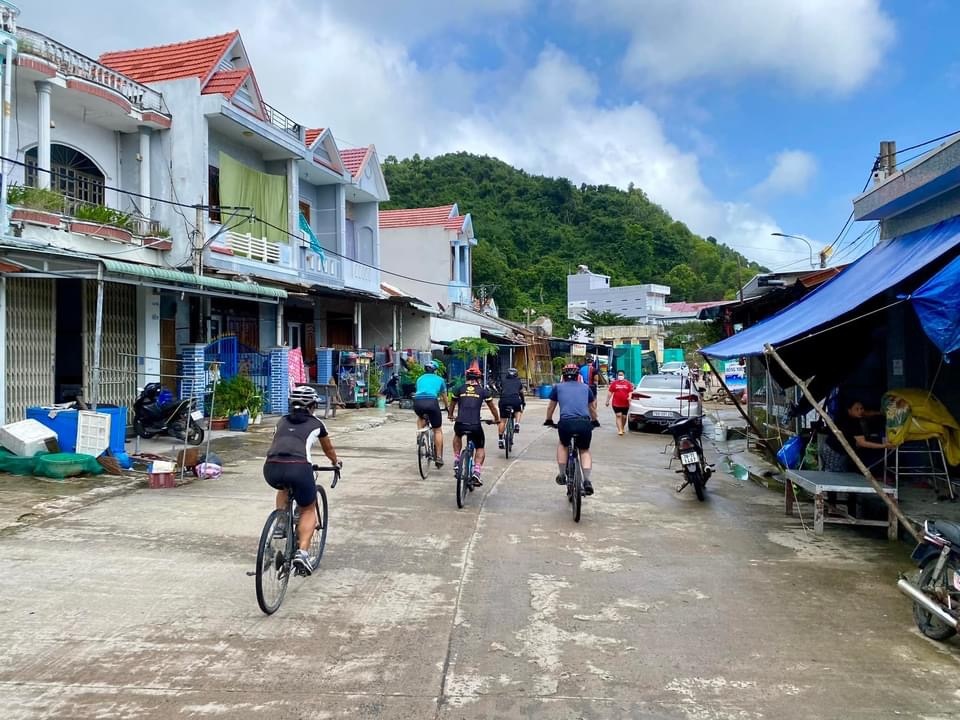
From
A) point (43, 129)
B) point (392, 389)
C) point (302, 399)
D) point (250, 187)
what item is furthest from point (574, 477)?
point (392, 389)

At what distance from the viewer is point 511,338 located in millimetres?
33312

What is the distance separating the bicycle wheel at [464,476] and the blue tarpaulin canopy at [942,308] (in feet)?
15.8

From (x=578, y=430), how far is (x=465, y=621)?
3.57 m

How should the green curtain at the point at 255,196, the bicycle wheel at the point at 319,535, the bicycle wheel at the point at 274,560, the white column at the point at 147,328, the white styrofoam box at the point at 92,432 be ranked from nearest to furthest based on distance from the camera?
the bicycle wheel at the point at 274,560 → the bicycle wheel at the point at 319,535 → the white styrofoam box at the point at 92,432 → the white column at the point at 147,328 → the green curtain at the point at 255,196

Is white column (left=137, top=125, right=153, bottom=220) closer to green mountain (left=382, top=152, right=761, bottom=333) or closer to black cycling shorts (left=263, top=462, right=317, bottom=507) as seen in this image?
black cycling shorts (left=263, top=462, right=317, bottom=507)

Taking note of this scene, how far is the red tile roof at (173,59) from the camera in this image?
15883 mm

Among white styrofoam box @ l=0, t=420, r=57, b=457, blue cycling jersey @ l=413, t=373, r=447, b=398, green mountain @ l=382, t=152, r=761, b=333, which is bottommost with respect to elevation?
white styrofoam box @ l=0, t=420, r=57, b=457

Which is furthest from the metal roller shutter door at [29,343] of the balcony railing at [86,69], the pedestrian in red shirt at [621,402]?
the pedestrian in red shirt at [621,402]

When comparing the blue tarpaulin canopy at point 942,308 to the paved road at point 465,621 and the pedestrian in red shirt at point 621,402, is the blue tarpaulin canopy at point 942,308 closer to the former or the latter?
the paved road at point 465,621

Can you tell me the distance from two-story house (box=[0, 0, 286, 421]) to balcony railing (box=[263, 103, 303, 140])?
3.05 metres

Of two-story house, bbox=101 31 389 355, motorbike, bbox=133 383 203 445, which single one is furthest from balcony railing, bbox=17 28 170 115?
motorbike, bbox=133 383 203 445

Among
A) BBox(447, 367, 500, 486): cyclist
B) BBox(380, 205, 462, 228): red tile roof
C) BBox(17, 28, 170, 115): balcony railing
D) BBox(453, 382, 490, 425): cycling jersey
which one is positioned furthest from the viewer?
BBox(380, 205, 462, 228): red tile roof

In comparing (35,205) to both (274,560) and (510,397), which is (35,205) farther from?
(274,560)

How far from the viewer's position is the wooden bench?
7.12m
